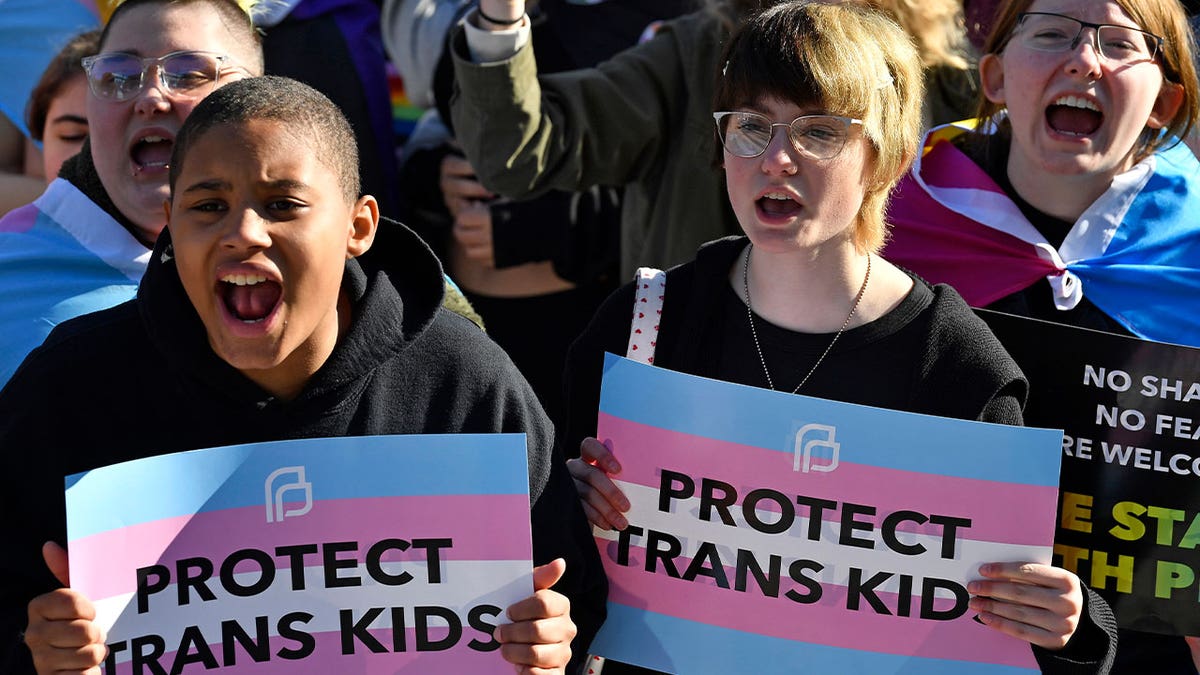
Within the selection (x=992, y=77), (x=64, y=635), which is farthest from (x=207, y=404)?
(x=992, y=77)

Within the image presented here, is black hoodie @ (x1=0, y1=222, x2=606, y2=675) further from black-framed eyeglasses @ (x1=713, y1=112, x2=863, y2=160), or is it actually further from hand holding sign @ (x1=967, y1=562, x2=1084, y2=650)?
hand holding sign @ (x1=967, y1=562, x2=1084, y2=650)

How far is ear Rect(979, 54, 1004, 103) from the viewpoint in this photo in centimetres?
358

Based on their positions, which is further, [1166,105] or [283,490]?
[1166,105]

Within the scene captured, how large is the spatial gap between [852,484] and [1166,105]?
4.25 ft

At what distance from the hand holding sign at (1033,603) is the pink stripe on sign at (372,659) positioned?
862 millimetres

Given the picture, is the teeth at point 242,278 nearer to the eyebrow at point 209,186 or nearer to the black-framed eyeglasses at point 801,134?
the eyebrow at point 209,186

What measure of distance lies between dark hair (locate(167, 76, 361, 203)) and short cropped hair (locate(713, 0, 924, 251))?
28.7 inches

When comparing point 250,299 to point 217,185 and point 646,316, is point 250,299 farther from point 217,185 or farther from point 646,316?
point 646,316

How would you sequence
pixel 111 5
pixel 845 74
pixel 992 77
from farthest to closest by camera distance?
pixel 111 5, pixel 992 77, pixel 845 74

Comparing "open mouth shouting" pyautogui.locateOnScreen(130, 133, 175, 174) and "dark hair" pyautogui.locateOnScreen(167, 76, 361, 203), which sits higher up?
"dark hair" pyautogui.locateOnScreen(167, 76, 361, 203)

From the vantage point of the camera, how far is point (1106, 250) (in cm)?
346

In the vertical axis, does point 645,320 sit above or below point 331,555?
above

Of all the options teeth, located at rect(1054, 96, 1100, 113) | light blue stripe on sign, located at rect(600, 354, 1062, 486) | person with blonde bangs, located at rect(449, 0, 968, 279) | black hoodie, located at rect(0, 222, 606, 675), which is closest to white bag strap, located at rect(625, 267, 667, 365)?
light blue stripe on sign, located at rect(600, 354, 1062, 486)

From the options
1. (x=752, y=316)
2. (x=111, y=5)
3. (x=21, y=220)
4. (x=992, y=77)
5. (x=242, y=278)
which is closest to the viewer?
(x=242, y=278)
